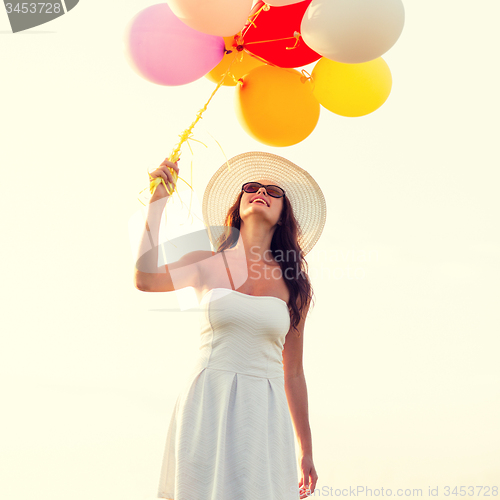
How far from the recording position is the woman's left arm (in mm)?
2004

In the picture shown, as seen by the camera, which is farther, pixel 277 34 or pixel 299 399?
pixel 299 399

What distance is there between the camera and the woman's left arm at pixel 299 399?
2004mm

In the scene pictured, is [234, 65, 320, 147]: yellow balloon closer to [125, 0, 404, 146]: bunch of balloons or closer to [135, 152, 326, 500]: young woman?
[125, 0, 404, 146]: bunch of balloons

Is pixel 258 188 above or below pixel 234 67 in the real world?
below

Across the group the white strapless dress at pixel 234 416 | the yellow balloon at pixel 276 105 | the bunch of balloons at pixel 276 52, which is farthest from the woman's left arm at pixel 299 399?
the bunch of balloons at pixel 276 52

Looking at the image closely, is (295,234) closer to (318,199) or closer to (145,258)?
(318,199)

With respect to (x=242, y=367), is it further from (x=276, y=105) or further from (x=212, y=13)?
(x=212, y=13)

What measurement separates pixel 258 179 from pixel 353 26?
0.99m

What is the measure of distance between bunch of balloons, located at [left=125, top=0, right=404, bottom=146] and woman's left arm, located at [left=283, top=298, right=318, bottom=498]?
915mm

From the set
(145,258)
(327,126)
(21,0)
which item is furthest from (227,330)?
(327,126)

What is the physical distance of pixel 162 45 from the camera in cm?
170

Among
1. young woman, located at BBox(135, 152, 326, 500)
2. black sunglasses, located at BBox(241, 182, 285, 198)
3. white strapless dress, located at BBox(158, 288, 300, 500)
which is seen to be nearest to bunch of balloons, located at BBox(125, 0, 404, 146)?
black sunglasses, located at BBox(241, 182, 285, 198)

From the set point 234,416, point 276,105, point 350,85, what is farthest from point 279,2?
point 234,416

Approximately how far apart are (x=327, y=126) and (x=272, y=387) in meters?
2.45
